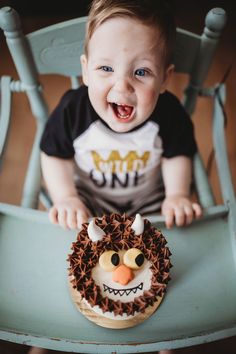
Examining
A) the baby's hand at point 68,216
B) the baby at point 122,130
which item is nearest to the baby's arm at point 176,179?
the baby at point 122,130

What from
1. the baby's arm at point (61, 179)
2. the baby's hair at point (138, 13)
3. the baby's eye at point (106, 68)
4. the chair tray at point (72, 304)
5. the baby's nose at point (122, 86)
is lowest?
the chair tray at point (72, 304)

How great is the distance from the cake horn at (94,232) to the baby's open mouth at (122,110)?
0.46 feet

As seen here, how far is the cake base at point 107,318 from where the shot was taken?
482 millimetres

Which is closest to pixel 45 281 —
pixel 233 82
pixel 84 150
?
pixel 84 150

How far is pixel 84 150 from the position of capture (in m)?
0.62

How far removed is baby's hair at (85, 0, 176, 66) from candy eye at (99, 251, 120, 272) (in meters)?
0.25

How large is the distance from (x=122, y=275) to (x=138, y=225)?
0.06 m

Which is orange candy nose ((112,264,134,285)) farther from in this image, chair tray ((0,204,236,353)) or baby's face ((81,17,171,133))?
baby's face ((81,17,171,133))

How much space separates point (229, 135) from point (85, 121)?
22.8 inches

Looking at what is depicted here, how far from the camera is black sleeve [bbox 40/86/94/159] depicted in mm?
599

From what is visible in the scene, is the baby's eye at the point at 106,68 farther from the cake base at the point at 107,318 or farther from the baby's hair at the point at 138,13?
the cake base at the point at 107,318

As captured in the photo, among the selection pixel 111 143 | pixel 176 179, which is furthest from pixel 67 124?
pixel 176 179

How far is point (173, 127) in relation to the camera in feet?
2.04

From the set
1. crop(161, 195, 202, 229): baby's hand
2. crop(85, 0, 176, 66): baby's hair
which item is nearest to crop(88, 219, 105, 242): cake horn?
crop(161, 195, 202, 229): baby's hand
